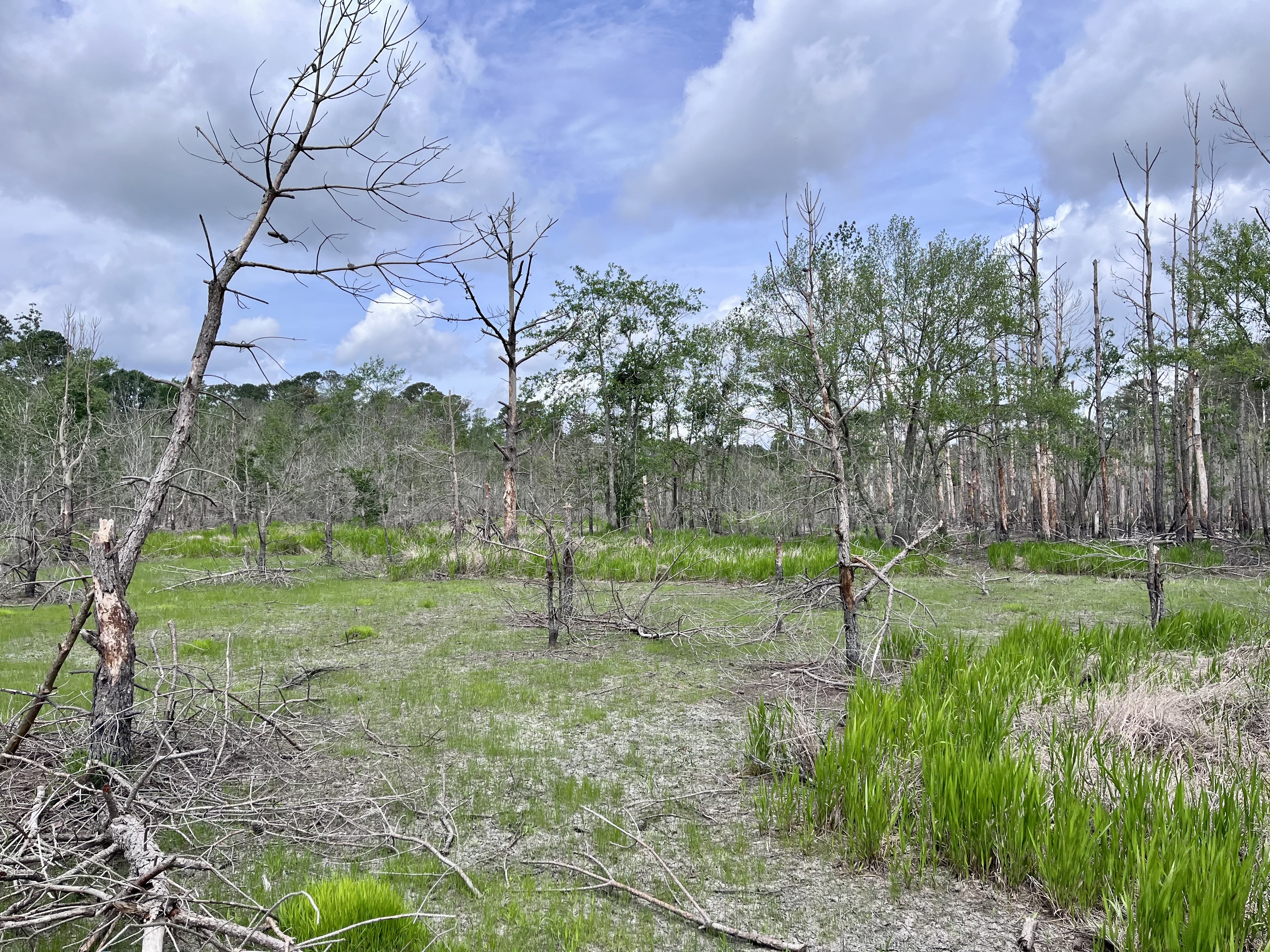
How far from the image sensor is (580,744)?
202 inches

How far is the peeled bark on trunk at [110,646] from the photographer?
3.70m

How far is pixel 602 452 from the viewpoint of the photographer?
26172 millimetres

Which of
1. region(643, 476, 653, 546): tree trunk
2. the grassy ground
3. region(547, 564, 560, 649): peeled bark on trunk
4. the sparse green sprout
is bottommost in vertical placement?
the grassy ground

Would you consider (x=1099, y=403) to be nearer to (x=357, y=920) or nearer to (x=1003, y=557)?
(x=1003, y=557)

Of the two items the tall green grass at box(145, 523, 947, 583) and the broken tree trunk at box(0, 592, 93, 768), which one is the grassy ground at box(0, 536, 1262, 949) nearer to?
the broken tree trunk at box(0, 592, 93, 768)


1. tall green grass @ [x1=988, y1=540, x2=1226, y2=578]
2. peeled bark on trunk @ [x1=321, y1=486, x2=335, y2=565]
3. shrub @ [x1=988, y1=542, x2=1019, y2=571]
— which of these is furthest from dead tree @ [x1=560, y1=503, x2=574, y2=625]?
shrub @ [x1=988, y1=542, x2=1019, y2=571]

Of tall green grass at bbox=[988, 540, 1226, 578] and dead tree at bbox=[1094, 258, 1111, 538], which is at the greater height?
dead tree at bbox=[1094, 258, 1111, 538]

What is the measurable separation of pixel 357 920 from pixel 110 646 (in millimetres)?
2135

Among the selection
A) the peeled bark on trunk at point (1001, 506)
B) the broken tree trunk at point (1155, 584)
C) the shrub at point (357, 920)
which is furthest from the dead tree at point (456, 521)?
the peeled bark on trunk at point (1001, 506)

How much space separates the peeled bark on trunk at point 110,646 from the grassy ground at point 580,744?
115cm

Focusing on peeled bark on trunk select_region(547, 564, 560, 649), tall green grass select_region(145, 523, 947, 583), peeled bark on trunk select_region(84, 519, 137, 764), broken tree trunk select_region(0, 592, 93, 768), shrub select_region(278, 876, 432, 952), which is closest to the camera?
shrub select_region(278, 876, 432, 952)

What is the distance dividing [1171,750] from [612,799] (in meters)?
3.43

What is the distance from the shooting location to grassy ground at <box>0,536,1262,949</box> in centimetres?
301

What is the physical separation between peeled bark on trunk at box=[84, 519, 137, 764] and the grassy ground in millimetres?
1155
